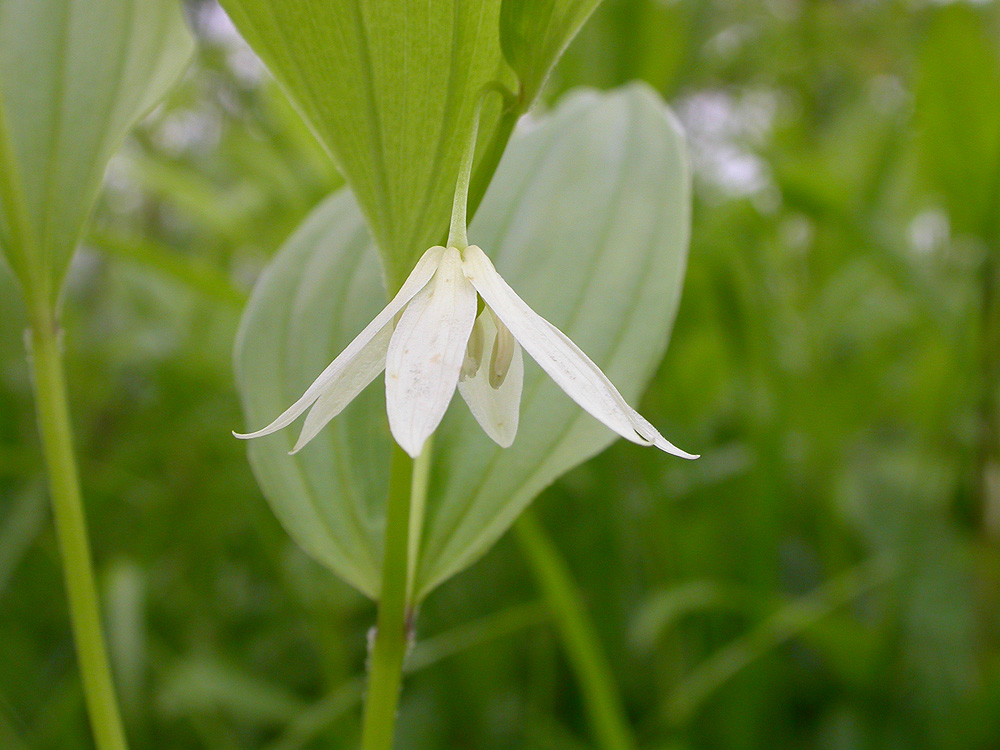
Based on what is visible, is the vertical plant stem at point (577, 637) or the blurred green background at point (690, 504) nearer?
the vertical plant stem at point (577, 637)

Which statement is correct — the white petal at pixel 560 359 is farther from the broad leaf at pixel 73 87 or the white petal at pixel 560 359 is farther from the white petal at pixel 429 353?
the broad leaf at pixel 73 87

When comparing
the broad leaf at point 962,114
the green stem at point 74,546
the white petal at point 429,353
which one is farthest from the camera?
the broad leaf at point 962,114

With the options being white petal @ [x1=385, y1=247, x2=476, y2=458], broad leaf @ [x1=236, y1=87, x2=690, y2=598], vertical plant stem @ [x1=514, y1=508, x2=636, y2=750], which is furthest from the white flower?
vertical plant stem @ [x1=514, y1=508, x2=636, y2=750]

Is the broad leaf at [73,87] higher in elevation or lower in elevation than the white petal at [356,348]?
higher

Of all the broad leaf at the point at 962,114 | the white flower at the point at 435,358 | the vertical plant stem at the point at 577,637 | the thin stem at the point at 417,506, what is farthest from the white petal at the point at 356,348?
the broad leaf at the point at 962,114

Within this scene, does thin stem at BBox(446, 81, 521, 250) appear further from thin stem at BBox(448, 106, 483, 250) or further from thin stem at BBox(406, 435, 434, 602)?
thin stem at BBox(406, 435, 434, 602)

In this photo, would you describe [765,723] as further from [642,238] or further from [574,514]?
[642,238]

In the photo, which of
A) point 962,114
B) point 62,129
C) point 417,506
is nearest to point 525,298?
point 417,506

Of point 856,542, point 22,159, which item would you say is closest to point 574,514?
point 856,542
